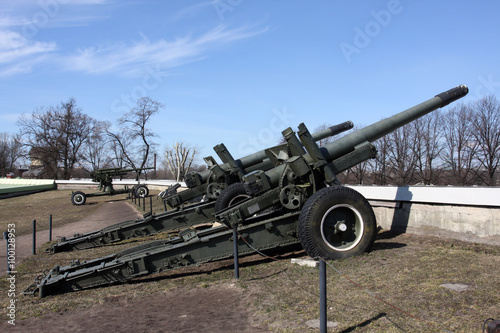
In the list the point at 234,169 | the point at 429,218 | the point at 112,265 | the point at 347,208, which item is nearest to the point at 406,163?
the point at 234,169

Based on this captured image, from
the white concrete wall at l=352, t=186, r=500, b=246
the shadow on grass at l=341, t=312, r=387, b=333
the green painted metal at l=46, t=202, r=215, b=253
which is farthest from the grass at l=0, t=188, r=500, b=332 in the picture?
the green painted metal at l=46, t=202, r=215, b=253

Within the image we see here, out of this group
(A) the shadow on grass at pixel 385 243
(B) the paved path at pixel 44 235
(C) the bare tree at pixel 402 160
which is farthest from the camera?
(C) the bare tree at pixel 402 160

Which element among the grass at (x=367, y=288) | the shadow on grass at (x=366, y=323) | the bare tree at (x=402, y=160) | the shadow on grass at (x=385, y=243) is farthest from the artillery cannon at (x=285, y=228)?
the bare tree at (x=402, y=160)

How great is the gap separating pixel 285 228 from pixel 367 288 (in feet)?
6.23

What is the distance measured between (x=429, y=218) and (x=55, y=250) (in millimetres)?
7681

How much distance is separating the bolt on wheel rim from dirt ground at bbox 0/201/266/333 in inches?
65.0

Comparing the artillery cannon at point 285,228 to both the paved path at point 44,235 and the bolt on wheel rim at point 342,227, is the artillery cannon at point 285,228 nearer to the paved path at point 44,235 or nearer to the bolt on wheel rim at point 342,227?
the bolt on wheel rim at point 342,227

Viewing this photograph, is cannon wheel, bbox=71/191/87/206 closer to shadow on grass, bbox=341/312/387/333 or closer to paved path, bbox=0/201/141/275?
paved path, bbox=0/201/141/275

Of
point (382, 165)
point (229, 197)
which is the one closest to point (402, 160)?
point (382, 165)

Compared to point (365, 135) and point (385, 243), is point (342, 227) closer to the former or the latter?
point (385, 243)

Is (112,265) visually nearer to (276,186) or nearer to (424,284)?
(276,186)

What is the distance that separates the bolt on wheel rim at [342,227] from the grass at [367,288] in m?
0.31

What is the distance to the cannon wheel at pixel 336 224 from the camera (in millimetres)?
6031

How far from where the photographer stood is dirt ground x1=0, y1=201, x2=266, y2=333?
4.33 meters
